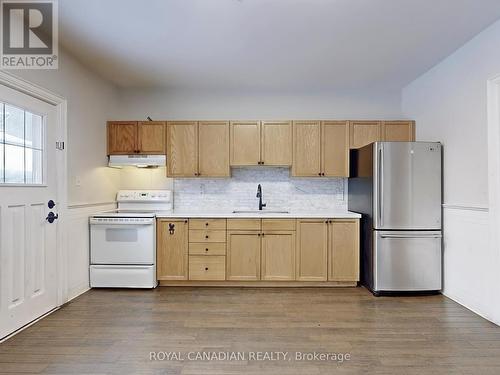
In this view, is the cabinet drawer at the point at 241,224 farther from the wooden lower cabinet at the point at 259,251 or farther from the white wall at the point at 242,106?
the white wall at the point at 242,106

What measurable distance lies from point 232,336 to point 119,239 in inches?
74.2

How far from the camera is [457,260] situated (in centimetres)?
324

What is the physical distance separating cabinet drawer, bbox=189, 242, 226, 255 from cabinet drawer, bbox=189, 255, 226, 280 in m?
0.05

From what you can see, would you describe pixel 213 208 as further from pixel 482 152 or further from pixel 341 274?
pixel 482 152

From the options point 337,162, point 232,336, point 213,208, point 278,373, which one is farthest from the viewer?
point 213,208

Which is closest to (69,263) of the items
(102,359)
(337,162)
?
(102,359)

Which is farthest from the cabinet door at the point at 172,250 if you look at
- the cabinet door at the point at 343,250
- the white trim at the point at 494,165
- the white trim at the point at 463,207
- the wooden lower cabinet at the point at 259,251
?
the white trim at the point at 494,165

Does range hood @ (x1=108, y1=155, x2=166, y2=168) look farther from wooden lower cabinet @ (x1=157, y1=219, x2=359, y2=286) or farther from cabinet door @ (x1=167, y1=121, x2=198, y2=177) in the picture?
wooden lower cabinet @ (x1=157, y1=219, x2=359, y2=286)

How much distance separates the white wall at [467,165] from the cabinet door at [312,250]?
1.28m

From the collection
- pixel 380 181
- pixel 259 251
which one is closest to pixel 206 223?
pixel 259 251

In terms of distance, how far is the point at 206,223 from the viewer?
12.3ft

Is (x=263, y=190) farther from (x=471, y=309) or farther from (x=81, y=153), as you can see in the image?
(x=471, y=309)

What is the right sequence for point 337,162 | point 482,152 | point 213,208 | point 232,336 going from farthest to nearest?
1. point 213,208
2. point 337,162
3. point 482,152
4. point 232,336

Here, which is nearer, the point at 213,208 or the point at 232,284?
the point at 232,284
